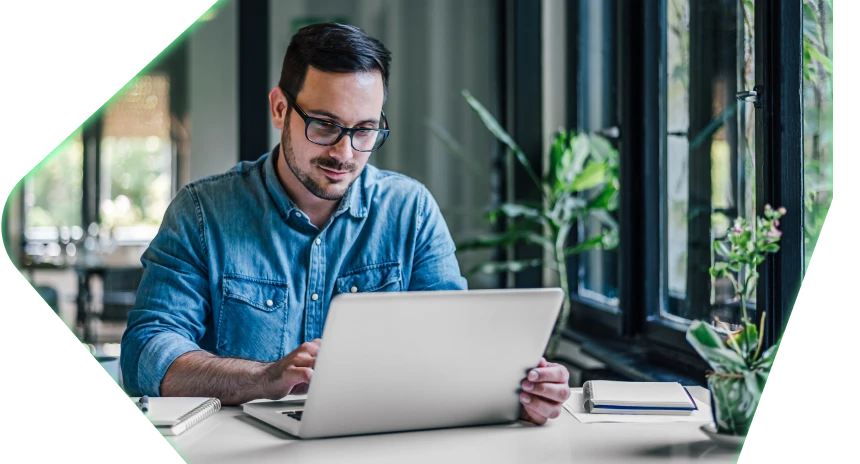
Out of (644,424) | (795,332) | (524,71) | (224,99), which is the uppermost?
(224,99)

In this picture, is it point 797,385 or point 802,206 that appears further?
point 802,206

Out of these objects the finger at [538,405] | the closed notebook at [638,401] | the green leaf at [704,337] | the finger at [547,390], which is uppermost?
the green leaf at [704,337]

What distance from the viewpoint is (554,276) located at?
3.27m

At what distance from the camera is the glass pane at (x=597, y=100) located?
284 cm

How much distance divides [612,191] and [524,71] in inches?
33.6

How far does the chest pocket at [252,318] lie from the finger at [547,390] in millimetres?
586

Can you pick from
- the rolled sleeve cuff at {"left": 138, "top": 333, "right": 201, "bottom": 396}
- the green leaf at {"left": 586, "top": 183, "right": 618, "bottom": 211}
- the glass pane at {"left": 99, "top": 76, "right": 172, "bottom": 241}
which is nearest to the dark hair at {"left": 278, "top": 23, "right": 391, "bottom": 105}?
the rolled sleeve cuff at {"left": 138, "top": 333, "right": 201, "bottom": 396}

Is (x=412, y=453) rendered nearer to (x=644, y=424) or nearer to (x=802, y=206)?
(x=644, y=424)

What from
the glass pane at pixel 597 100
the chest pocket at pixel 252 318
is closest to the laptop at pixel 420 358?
the chest pocket at pixel 252 318

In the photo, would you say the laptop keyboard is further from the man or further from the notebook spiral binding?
the man

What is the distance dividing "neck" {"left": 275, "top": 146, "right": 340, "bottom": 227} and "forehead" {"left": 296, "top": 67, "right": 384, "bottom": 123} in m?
0.16

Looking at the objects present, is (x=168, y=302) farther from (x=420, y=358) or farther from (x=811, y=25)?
(x=811, y=25)

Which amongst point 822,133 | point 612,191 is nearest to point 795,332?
point 822,133

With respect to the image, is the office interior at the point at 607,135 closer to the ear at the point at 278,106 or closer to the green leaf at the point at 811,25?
the green leaf at the point at 811,25
